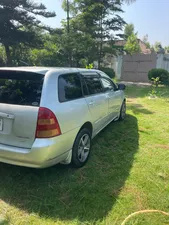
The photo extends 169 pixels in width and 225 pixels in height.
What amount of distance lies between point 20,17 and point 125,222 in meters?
12.2

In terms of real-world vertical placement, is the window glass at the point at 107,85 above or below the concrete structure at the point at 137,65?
below

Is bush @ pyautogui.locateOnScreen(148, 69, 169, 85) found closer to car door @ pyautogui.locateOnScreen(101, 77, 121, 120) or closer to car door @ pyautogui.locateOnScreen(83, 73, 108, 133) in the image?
car door @ pyautogui.locateOnScreen(101, 77, 121, 120)

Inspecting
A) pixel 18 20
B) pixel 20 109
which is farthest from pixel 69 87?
pixel 18 20

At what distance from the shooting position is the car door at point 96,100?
3.18 m

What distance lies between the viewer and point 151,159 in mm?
3297

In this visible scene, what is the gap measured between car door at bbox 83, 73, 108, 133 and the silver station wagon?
0.27 meters

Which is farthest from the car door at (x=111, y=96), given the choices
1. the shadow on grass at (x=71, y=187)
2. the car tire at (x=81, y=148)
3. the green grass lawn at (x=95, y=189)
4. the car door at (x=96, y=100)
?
the car tire at (x=81, y=148)

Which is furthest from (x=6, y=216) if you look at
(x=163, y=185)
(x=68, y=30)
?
(x=68, y=30)

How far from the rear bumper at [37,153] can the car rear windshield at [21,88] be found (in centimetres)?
47

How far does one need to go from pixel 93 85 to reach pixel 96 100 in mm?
322

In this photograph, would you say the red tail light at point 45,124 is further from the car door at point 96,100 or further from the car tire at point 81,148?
the car door at point 96,100

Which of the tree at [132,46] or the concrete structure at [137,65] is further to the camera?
the tree at [132,46]

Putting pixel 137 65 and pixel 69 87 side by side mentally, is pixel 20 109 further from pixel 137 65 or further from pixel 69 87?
pixel 137 65

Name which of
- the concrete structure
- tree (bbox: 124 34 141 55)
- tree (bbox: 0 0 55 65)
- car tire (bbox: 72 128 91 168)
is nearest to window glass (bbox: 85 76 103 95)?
car tire (bbox: 72 128 91 168)
